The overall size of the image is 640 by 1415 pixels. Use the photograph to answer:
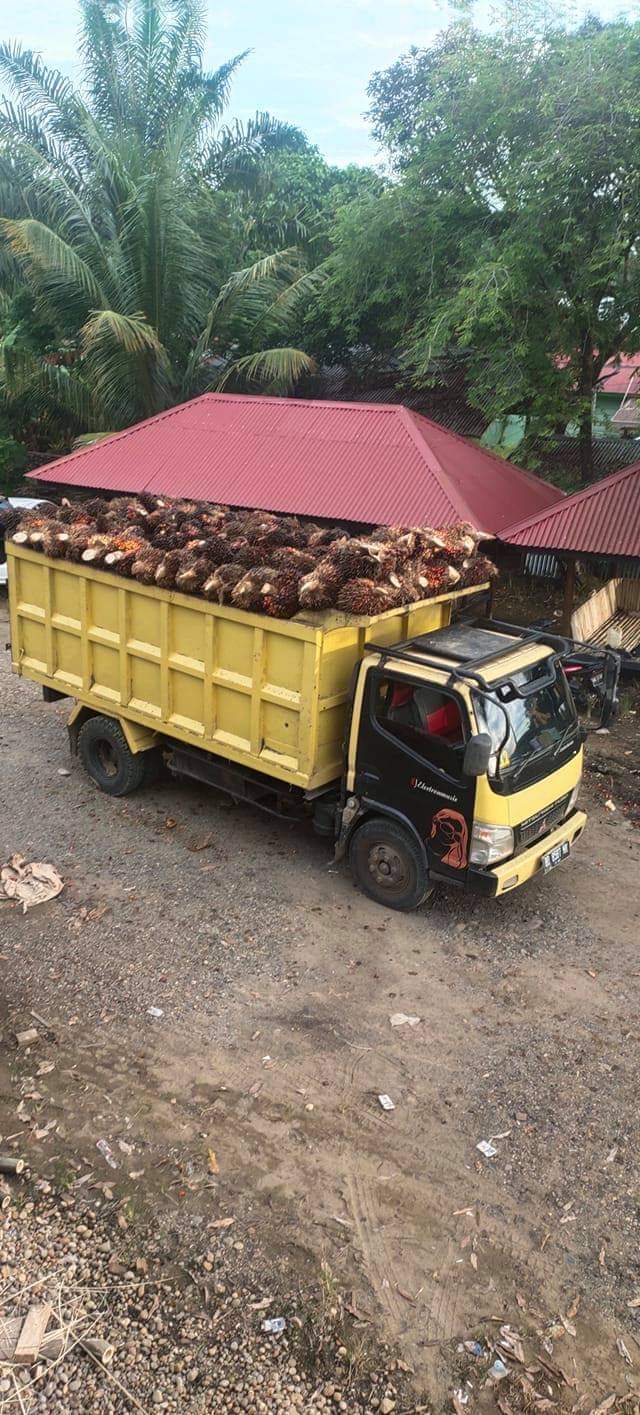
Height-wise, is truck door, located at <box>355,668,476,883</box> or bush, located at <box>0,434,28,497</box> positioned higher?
bush, located at <box>0,434,28,497</box>

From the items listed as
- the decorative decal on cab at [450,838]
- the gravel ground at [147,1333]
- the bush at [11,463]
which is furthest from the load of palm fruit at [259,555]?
the bush at [11,463]

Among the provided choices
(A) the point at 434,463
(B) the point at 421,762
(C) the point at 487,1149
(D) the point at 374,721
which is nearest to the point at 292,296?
(A) the point at 434,463

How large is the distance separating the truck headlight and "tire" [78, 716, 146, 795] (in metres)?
3.56

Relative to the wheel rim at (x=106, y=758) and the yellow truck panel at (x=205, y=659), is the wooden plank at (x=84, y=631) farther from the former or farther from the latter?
the wheel rim at (x=106, y=758)

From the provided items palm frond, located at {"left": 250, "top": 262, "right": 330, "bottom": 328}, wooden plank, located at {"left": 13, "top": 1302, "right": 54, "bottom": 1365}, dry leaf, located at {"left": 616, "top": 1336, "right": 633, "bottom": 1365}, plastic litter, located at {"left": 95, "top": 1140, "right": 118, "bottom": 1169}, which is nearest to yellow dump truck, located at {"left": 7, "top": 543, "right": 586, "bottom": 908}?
dry leaf, located at {"left": 616, "top": 1336, "right": 633, "bottom": 1365}

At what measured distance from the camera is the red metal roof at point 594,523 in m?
11.4

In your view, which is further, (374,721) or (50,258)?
(50,258)

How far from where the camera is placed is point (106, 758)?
8797 mm

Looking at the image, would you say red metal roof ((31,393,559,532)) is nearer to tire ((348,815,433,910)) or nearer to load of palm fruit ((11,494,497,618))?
load of palm fruit ((11,494,497,618))

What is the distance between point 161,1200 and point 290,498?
35.9 ft

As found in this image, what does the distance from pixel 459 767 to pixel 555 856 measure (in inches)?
47.0

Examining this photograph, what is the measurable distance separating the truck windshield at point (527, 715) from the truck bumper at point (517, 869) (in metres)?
0.68

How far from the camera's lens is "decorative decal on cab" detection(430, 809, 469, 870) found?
6.16 m

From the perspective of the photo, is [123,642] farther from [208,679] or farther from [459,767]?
[459,767]
